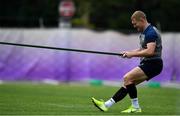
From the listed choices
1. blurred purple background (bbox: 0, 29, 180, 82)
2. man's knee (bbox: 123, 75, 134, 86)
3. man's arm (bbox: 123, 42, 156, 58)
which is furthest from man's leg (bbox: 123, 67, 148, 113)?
blurred purple background (bbox: 0, 29, 180, 82)

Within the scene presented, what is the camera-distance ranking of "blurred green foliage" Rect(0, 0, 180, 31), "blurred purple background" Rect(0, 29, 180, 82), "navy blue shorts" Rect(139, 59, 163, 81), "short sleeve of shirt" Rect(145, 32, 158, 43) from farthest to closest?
"blurred green foliage" Rect(0, 0, 180, 31) → "blurred purple background" Rect(0, 29, 180, 82) → "navy blue shorts" Rect(139, 59, 163, 81) → "short sleeve of shirt" Rect(145, 32, 158, 43)

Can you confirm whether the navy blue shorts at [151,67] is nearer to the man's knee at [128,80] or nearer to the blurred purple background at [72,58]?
the man's knee at [128,80]

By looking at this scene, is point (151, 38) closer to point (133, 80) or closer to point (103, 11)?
point (133, 80)

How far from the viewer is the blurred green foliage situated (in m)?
44.8

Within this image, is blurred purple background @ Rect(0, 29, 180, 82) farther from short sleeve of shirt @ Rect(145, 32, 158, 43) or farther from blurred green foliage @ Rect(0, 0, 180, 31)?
short sleeve of shirt @ Rect(145, 32, 158, 43)

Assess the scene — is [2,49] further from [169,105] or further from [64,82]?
[169,105]

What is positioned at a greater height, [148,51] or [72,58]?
[148,51]

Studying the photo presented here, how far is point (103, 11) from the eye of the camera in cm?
4700

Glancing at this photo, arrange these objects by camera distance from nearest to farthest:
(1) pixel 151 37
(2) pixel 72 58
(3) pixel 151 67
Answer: (1) pixel 151 37
(3) pixel 151 67
(2) pixel 72 58

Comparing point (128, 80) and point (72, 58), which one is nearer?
point (128, 80)

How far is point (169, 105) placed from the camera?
1834 cm

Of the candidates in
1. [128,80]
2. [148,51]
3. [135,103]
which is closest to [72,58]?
[135,103]

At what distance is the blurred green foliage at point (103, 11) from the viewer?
44.8 meters

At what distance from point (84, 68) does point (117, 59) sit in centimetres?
144
